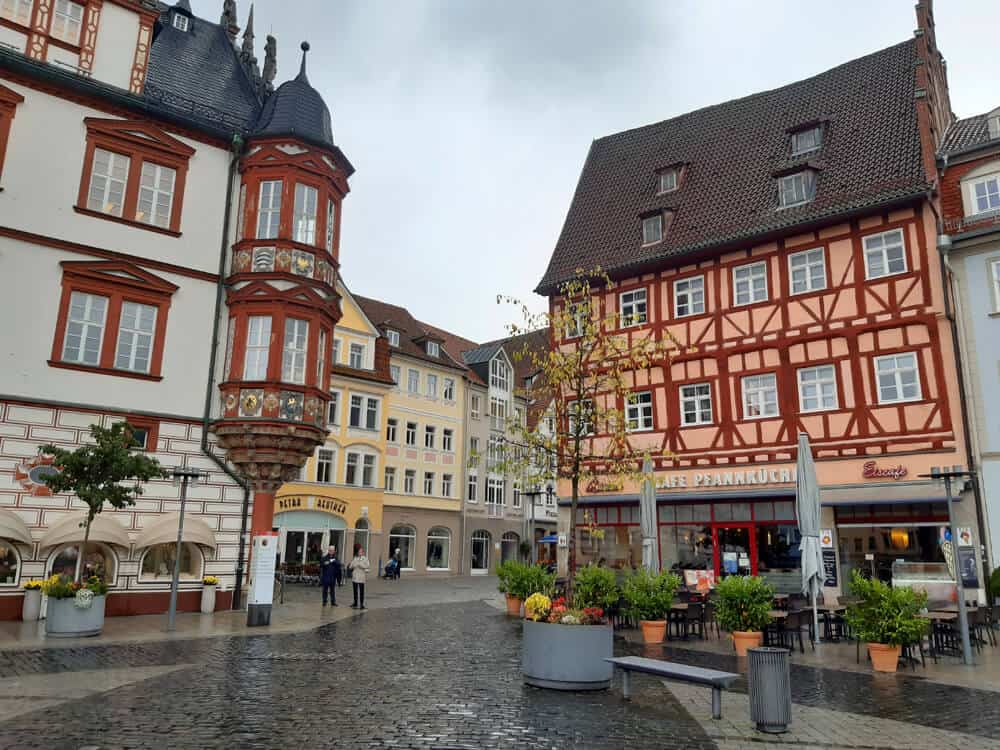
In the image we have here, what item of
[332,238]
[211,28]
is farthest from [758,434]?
[211,28]

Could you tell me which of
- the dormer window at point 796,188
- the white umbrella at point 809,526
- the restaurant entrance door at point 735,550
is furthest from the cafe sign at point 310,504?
the white umbrella at point 809,526

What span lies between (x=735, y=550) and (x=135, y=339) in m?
18.5

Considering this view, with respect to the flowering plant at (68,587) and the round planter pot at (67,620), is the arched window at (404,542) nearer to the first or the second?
the flowering plant at (68,587)

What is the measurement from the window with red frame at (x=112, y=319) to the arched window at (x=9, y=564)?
13.6 ft

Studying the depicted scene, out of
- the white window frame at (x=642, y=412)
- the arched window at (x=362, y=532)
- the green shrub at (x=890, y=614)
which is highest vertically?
the white window frame at (x=642, y=412)

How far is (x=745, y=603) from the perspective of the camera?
14.2 metres

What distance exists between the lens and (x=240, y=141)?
21.8 meters

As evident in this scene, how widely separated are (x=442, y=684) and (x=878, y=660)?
285 inches

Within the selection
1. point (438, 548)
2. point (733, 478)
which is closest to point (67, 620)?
point (733, 478)

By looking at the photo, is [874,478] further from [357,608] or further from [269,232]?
[269,232]

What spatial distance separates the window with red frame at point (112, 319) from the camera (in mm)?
Result: 18844

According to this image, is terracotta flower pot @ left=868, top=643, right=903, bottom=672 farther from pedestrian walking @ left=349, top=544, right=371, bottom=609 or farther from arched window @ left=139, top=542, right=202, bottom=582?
arched window @ left=139, top=542, right=202, bottom=582

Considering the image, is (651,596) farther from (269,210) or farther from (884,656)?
(269,210)

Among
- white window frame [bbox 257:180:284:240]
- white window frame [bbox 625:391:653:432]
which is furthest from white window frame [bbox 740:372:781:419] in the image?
white window frame [bbox 257:180:284:240]
